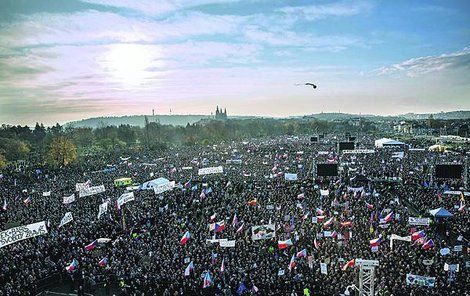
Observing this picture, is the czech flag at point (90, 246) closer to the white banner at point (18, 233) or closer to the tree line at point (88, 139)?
the white banner at point (18, 233)

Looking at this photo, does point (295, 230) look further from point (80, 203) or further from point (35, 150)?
point (35, 150)

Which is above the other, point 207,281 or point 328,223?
point 328,223

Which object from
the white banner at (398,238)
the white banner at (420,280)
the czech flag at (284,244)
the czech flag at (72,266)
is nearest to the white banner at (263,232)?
the czech flag at (284,244)

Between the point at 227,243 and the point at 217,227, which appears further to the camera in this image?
the point at 217,227

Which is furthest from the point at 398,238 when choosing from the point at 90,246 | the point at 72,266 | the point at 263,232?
the point at 72,266

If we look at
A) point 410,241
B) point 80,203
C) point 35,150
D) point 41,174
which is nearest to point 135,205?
point 80,203

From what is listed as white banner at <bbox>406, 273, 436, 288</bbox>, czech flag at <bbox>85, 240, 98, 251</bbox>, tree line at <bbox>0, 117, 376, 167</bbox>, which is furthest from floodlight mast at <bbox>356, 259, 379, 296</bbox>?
tree line at <bbox>0, 117, 376, 167</bbox>

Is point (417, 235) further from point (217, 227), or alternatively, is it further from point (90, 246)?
point (90, 246)
